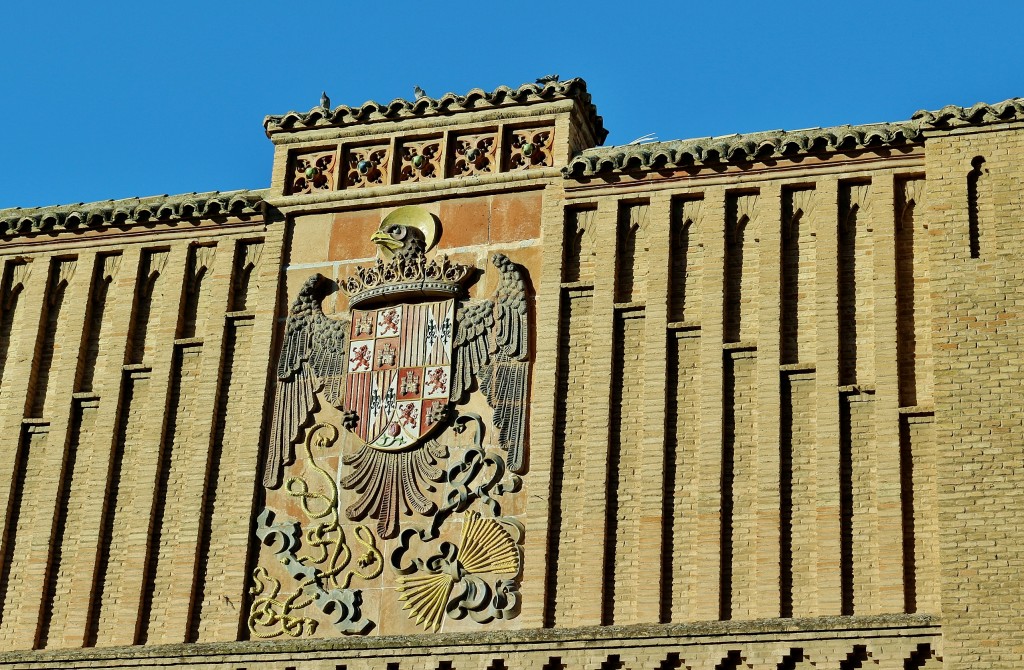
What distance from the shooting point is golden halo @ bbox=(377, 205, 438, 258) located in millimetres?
20641

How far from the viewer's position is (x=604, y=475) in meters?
19.1

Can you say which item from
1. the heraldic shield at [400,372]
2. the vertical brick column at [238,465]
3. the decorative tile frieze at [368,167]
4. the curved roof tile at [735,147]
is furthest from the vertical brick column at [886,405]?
the vertical brick column at [238,465]

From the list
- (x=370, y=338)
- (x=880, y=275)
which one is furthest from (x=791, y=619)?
(x=370, y=338)

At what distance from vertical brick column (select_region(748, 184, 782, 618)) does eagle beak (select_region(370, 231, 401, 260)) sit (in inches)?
128

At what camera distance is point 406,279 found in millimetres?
20422

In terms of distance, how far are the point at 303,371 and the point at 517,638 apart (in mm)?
3380

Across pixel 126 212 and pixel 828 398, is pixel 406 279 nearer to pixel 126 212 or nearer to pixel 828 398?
pixel 126 212

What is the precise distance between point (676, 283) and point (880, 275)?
1.75m

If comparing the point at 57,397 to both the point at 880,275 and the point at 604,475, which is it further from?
the point at 880,275

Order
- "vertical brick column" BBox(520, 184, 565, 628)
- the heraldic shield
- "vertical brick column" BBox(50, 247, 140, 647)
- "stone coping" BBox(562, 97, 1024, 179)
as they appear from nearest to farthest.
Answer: "vertical brick column" BBox(520, 184, 565, 628) → "stone coping" BBox(562, 97, 1024, 179) → the heraldic shield → "vertical brick column" BBox(50, 247, 140, 647)

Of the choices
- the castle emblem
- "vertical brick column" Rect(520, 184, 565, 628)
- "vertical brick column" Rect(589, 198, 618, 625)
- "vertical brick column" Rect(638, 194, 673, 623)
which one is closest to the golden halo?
the castle emblem

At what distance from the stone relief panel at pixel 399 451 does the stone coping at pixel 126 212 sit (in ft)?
4.02

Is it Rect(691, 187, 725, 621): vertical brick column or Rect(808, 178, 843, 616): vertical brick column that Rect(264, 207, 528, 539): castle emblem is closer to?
Rect(691, 187, 725, 621): vertical brick column

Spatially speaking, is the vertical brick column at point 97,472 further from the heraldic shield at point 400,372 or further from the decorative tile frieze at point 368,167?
the heraldic shield at point 400,372
